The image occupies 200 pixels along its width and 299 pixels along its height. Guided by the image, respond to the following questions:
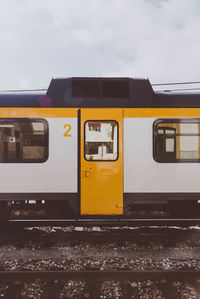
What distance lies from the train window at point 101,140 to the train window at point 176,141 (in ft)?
2.71

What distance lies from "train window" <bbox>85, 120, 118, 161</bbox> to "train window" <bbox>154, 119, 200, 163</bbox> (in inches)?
32.6

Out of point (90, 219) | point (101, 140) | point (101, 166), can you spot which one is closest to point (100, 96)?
point (101, 140)

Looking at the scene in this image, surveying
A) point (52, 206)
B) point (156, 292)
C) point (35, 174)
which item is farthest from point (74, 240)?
point (156, 292)

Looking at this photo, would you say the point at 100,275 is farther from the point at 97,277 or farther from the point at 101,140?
the point at 101,140

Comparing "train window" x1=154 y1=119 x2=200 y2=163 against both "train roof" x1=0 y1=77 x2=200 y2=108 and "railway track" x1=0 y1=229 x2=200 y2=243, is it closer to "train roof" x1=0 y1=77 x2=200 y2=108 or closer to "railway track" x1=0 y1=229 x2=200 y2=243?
"train roof" x1=0 y1=77 x2=200 y2=108

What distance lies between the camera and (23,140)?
5.46m

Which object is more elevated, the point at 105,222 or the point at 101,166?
the point at 101,166

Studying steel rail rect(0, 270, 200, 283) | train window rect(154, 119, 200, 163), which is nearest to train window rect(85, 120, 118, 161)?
train window rect(154, 119, 200, 163)

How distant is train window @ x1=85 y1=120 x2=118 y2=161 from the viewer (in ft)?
17.9

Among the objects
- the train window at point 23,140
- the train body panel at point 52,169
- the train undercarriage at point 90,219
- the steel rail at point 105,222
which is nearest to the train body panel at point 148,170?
the train undercarriage at point 90,219

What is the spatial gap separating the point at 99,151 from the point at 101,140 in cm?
22

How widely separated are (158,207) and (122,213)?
846 millimetres

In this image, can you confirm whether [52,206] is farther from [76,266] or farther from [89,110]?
[89,110]

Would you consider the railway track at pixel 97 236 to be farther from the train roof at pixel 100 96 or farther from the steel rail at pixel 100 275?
the train roof at pixel 100 96
